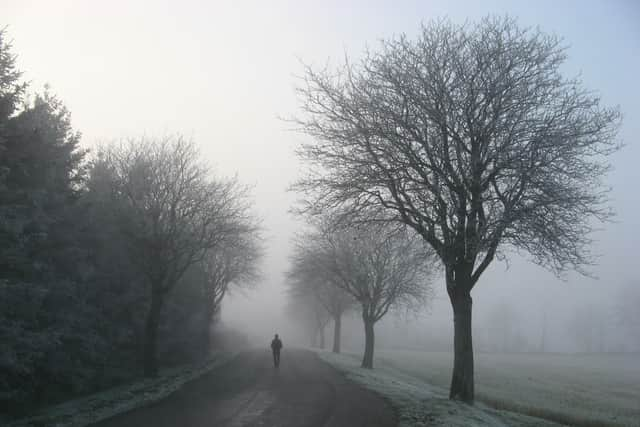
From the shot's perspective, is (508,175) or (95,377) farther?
(95,377)

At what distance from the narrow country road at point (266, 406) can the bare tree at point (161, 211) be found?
22.2 ft

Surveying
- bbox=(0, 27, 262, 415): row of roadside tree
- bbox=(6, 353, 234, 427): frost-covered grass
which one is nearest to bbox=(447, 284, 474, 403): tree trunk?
bbox=(6, 353, 234, 427): frost-covered grass

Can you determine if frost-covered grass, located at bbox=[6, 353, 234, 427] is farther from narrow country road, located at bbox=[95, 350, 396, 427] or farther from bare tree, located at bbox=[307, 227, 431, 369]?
bare tree, located at bbox=[307, 227, 431, 369]

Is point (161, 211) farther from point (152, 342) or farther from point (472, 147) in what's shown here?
point (472, 147)

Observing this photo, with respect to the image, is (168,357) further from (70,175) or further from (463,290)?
(463,290)

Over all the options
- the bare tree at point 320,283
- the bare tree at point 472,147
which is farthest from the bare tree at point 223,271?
the bare tree at point 472,147

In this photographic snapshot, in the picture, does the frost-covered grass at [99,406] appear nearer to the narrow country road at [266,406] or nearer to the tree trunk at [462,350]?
the narrow country road at [266,406]

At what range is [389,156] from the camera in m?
15.1

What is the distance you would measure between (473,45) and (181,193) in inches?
690

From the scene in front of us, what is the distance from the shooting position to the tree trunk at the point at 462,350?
15188 millimetres

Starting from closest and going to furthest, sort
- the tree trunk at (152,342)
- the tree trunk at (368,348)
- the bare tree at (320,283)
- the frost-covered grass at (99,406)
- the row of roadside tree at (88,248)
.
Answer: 1. the frost-covered grass at (99,406)
2. the row of roadside tree at (88,248)
3. the tree trunk at (152,342)
4. the tree trunk at (368,348)
5. the bare tree at (320,283)

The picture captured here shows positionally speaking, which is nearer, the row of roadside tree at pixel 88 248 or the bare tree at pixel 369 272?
the row of roadside tree at pixel 88 248

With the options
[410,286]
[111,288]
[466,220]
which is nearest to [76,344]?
[111,288]

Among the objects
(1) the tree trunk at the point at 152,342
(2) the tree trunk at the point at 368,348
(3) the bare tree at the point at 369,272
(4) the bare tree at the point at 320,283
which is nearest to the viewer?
(1) the tree trunk at the point at 152,342
